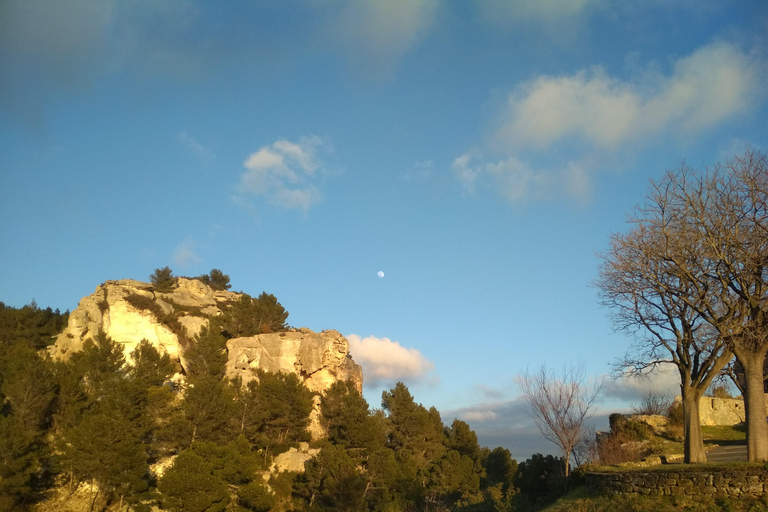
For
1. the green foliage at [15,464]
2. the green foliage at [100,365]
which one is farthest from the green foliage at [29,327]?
the green foliage at [15,464]

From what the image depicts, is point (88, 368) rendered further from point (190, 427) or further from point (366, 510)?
point (366, 510)

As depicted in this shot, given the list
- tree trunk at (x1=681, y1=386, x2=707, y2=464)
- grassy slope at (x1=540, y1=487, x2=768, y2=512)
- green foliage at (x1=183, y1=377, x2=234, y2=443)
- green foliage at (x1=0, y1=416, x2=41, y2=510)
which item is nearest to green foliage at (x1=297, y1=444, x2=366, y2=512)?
green foliage at (x1=183, y1=377, x2=234, y2=443)

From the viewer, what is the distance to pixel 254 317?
69.4 m

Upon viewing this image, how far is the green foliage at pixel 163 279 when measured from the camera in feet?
272

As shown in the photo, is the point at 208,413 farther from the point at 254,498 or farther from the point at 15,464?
the point at 15,464

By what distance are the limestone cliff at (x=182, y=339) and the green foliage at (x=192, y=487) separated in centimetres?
2566

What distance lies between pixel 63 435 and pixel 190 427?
861 cm

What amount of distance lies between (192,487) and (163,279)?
2512 inches

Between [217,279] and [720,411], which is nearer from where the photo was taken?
[720,411]

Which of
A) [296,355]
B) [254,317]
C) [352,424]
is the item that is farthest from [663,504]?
[254,317]

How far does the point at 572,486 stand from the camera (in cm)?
2566

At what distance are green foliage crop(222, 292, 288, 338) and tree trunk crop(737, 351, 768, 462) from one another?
56.9 meters

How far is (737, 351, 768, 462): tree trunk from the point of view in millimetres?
17234

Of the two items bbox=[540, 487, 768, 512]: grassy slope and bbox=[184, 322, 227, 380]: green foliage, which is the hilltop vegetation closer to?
bbox=[184, 322, 227, 380]: green foliage
